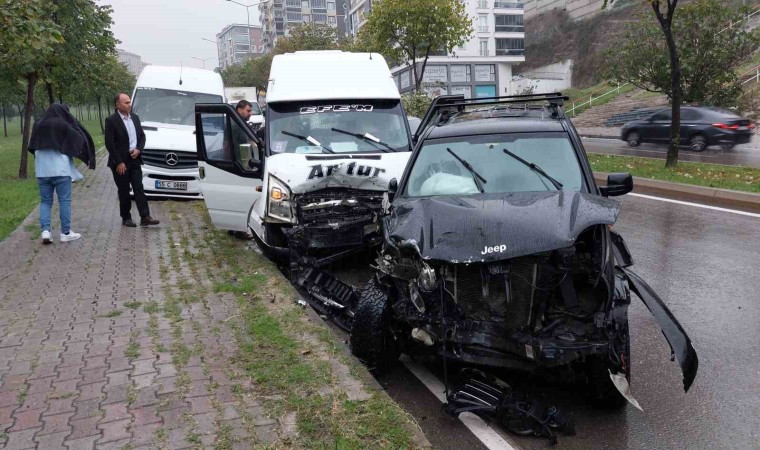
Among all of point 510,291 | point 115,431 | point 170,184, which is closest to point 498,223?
point 510,291

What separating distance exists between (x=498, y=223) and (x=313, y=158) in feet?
11.1

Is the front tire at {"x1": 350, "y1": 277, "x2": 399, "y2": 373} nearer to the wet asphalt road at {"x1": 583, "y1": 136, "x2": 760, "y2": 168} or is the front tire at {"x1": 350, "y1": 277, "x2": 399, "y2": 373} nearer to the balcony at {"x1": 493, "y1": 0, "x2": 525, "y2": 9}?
the wet asphalt road at {"x1": 583, "y1": 136, "x2": 760, "y2": 168}

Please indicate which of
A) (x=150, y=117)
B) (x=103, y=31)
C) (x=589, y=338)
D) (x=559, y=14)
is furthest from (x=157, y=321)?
(x=559, y=14)

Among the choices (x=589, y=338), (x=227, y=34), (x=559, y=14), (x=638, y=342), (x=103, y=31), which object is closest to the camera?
(x=589, y=338)

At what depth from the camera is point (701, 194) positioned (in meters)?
12.0

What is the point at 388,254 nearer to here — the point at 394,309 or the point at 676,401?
the point at 394,309

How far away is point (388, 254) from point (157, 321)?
216 cm

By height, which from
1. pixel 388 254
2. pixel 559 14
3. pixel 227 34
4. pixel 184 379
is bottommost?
pixel 184 379

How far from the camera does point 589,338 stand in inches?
155

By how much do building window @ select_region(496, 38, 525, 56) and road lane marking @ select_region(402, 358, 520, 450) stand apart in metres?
79.3

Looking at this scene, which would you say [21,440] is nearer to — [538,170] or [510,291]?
[510,291]

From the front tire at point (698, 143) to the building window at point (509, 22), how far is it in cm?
6278

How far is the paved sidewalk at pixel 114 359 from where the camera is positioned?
367 centimetres

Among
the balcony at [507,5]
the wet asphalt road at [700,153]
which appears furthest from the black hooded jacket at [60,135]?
the balcony at [507,5]
